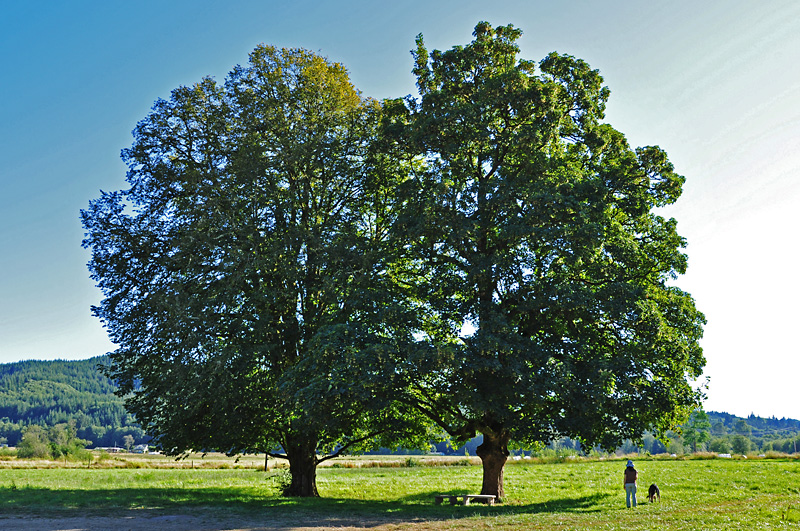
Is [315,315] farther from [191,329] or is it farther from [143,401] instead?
[143,401]

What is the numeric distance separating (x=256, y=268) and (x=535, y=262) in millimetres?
10775

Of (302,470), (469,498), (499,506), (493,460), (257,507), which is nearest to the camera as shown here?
(257,507)

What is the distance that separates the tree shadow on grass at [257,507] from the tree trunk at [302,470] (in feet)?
3.58

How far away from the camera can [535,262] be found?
2252 centimetres

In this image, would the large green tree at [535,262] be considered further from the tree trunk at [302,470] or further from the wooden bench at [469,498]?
the tree trunk at [302,470]

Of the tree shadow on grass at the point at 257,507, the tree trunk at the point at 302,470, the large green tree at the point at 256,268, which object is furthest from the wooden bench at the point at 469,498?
the tree trunk at the point at 302,470

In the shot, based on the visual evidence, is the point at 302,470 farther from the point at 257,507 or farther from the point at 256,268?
the point at 256,268

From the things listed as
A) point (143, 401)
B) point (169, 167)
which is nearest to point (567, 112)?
point (169, 167)

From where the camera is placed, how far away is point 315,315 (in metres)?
24.9

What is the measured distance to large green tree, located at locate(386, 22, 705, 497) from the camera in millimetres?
19781

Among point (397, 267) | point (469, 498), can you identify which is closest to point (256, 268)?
point (397, 267)

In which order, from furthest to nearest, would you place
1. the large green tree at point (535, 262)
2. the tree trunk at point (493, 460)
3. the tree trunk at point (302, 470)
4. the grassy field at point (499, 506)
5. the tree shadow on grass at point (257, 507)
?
the tree trunk at point (302, 470), the tree trunk at point (493, 460), the large green tree at point (535, 262), the tree shadow on grass at point (257, 507), the grassy field at point (499, 506)

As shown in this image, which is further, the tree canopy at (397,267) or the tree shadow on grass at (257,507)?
A: the tree canopy at (397,267)

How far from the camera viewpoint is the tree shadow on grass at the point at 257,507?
17406mm
